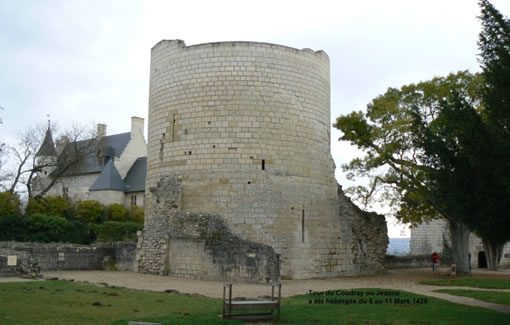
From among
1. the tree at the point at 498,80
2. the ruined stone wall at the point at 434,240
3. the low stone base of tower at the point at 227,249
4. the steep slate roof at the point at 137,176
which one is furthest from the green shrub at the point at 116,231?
the tree at the point at 498,80

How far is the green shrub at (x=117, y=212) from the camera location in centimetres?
3931

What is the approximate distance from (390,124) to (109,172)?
29.7 metres

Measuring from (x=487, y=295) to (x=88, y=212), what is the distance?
30148 millimetres

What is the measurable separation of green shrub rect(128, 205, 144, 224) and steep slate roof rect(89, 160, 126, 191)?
418cm

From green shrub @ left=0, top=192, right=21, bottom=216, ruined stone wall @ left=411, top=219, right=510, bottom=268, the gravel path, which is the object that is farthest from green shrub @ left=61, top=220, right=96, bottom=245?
ruined stone wall @ left=411, top=219, right=510, bottom=268

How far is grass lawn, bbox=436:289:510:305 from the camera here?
12.7m

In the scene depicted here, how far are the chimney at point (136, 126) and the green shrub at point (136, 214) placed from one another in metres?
10.5

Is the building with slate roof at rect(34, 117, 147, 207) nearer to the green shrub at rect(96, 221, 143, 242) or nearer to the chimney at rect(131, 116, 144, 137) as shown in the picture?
the chimney at rect(131, 116, 144, 137)

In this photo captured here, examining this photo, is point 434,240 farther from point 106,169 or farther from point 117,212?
point 106,169

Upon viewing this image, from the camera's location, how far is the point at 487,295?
44.6ft

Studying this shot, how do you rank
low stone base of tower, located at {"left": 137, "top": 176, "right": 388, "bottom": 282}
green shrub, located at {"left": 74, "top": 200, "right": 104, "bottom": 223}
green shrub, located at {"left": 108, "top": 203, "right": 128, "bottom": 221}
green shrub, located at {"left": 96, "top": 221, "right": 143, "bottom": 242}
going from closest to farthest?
low stone base of tower, located at {"left": 137, "top": 176, "right": 388, "bottom": 282}
green shrub, located at {"left": 96, "top": 221, "right": 143, "bottom": 242}
green shrub, located at {"left": 74, "top": 200, "right": 104, "bottom": 223}
green shrub, located at {"left": 108, "top": 203, "right": 128, "bottom": 221}

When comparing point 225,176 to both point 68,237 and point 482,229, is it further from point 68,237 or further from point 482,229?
point 68,237

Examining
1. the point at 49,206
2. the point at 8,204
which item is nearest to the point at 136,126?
the point at 49,206

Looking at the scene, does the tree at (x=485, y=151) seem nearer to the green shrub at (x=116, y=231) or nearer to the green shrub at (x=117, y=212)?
the green shrub at (x=116, y=231)
